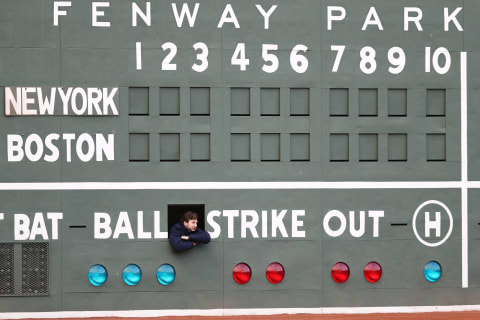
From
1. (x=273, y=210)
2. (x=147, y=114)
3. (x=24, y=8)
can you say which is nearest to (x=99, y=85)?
(x=147, y=114)

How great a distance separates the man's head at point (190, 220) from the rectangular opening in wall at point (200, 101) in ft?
4.69

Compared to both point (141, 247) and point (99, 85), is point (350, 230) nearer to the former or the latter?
point (141, 247)

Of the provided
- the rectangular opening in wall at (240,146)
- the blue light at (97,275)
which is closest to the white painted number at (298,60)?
the rectangular opening in wall at (240,146)

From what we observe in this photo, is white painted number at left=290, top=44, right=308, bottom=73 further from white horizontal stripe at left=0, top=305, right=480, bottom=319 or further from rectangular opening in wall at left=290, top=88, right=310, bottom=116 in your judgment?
white horizontal stripe at left=0, top=305, right=480, bottom=319

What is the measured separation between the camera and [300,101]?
1112 centimetres

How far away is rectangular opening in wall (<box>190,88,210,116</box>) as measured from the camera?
1099 centimetres

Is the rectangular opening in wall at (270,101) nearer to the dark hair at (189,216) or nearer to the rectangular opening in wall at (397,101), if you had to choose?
the rectangular opening in wall at (397,101)

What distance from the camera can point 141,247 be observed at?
35.7 ft

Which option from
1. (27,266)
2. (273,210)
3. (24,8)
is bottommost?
(27,266)

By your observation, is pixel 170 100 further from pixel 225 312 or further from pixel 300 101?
pixel 225 312

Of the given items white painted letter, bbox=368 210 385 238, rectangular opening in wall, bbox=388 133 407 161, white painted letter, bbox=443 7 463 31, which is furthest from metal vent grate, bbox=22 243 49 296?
white painted letter, bbox=443 7 463 31

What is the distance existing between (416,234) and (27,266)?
18.3ft

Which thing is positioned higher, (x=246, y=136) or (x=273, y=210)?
(x=246, y=136)

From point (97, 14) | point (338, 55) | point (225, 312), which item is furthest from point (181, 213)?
point (338, 55)
